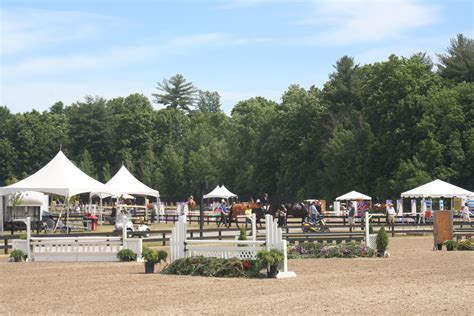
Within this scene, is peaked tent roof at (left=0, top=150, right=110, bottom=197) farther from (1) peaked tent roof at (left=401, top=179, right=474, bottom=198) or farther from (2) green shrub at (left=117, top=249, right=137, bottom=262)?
(1) peaked tent roof at (left=401, top=179, right=474, bottom=198)

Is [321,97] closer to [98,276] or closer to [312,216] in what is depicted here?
[312,216]

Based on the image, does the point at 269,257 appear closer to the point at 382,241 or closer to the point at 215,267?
the point at 215,267

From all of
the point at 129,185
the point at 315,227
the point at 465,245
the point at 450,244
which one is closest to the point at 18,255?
the point at 450,244

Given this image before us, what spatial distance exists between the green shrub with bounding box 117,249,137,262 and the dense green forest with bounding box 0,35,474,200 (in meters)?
47.5

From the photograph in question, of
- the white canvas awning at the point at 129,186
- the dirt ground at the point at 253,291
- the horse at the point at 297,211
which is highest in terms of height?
the white canvas awning at the point at 129,186

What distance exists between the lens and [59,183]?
43.5 metres

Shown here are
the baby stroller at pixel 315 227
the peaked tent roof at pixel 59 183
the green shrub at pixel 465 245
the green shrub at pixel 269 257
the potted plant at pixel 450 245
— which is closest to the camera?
the green shrub at pixel 269 257

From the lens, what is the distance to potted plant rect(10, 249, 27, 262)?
28453 millimetres

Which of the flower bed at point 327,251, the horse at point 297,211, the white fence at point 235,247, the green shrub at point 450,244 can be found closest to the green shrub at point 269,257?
the white fence at point 235,247

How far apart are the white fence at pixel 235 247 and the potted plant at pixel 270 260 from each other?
0.16 metres

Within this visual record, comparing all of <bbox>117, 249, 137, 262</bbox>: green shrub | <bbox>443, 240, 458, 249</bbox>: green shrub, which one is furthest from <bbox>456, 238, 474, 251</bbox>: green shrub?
<bbox>117, 249, 137, 262</bbox>: green shrub

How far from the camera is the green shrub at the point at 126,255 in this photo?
2741cm

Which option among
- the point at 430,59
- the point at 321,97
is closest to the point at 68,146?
the point at 321,97

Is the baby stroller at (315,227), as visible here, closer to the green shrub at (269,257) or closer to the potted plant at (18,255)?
the potted plant at (18,255)
